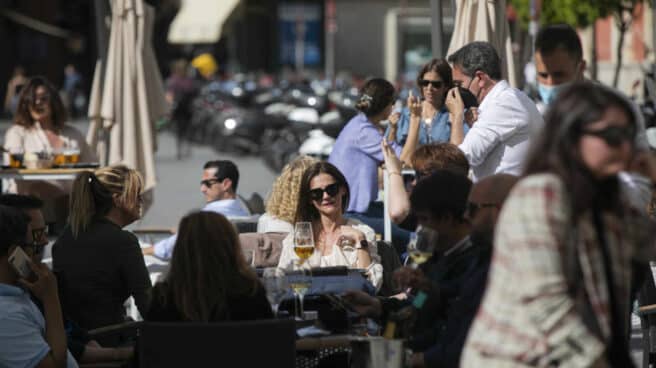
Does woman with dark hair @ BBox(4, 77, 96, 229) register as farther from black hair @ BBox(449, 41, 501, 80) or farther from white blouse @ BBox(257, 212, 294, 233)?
black hair @ BBox(449, 41, 501, 80)

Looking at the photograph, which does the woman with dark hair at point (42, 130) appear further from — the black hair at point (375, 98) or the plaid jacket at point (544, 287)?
the plaid jacket at point (544, 287)

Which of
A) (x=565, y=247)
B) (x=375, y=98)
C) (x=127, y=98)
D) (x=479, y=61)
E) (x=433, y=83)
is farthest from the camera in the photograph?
(x=127, y=98)

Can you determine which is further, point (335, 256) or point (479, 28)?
point (479, 28)

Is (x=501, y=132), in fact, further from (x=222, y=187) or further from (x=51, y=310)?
(x=51, y=310)

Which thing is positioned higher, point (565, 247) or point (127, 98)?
point (565, 247)

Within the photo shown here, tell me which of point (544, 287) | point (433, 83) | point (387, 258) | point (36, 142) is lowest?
point (387, 258)

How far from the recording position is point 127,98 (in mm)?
12305

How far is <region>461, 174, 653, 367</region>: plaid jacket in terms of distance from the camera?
12.1ft

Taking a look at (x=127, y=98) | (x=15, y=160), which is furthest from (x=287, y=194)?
(x=127, y=98)

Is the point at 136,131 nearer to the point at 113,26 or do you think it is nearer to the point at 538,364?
the point at 113,26

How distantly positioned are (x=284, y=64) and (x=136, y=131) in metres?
53.7

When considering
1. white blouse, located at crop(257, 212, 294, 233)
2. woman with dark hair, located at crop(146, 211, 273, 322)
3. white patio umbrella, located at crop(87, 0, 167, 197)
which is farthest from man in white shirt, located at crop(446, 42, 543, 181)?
white patio umbrella, located at crop(87, 0, 167, 197)

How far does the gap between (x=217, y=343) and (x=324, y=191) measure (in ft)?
7.37

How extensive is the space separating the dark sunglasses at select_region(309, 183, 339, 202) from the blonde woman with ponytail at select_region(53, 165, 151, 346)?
0.95 meters
